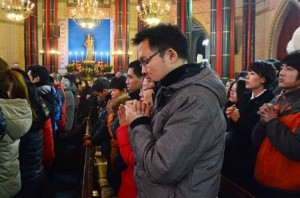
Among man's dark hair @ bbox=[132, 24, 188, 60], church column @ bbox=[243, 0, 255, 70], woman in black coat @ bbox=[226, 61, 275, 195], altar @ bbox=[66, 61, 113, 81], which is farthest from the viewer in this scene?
→ church column @ bbox=[243, 0, 255, 70]

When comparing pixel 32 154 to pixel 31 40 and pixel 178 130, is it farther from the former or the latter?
pixel 31 40

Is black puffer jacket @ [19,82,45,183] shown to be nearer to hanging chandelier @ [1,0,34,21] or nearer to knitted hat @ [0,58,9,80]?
knitted hat @ [0,58,9,80]

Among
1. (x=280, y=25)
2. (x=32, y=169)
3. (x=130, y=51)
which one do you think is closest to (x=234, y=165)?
(x=32, y=169)

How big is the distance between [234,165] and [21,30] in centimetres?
1766

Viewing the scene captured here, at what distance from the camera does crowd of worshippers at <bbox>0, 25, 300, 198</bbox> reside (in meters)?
1.52

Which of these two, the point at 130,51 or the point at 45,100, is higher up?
the point at 130,51

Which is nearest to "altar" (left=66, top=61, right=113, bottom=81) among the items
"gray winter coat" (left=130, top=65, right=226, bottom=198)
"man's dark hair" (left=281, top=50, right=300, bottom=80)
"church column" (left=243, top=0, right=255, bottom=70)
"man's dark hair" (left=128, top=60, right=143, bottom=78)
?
"church column" (left=243, top=0, right=255, bottom=70)

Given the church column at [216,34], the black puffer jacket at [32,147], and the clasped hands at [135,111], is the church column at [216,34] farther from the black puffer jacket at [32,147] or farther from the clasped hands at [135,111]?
the clasped hands at [135,111]

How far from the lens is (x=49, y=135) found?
3982 mm

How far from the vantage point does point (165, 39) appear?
5.49 feet

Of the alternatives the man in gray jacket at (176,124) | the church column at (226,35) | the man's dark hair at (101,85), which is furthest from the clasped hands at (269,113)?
the church column at (226,35)

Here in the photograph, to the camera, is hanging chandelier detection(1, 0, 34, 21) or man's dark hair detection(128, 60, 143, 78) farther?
hanging chandelier detection(1, 0, 34, 21)

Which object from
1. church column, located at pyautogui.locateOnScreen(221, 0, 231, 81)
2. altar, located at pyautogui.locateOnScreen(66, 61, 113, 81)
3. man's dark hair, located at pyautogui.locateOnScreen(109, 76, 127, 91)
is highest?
church column, located at pyautogui.locateOnScreen(221, 0, 231, 81)

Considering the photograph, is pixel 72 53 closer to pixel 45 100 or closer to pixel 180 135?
pixel 45 100
